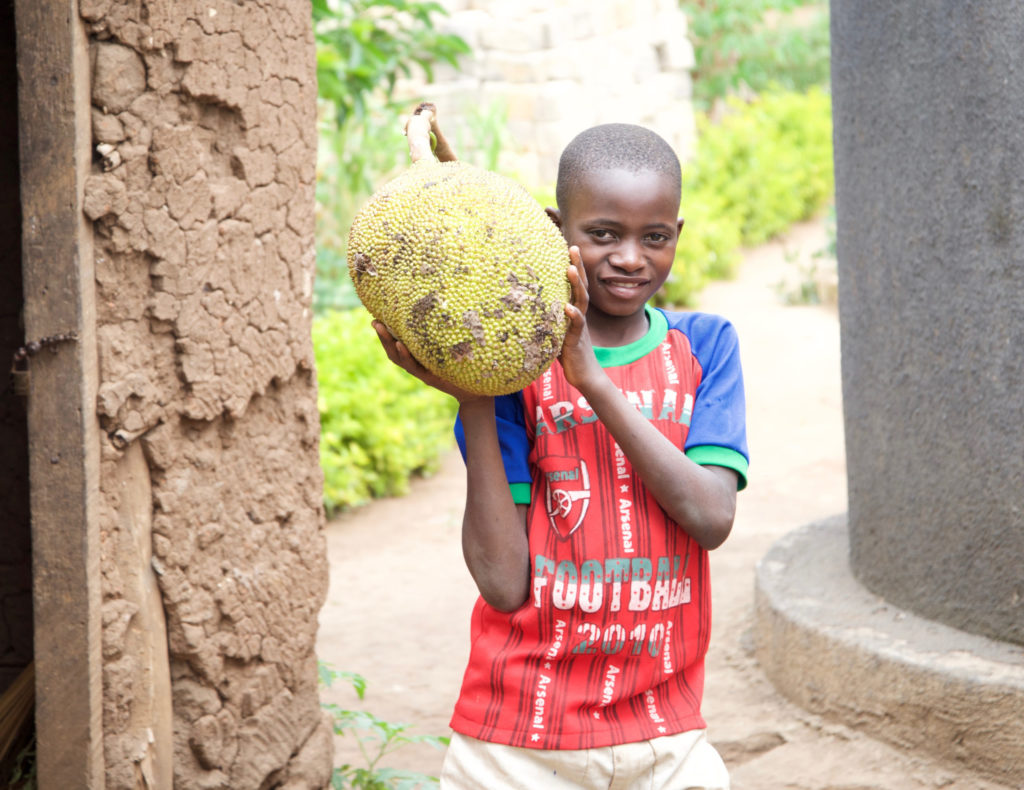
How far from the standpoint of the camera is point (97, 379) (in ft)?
6.41

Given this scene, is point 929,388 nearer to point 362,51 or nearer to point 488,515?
point 488,515

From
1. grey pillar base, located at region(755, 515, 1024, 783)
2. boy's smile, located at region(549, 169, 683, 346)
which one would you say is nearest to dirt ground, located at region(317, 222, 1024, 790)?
grey pillar base, located at region(755, 515, 1024, 783)

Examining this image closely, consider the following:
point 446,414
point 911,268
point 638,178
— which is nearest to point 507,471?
point 638,178

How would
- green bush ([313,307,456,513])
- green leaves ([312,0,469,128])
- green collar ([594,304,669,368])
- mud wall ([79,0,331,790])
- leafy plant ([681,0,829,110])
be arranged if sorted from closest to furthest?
green collar ([594,304,669,368]) < mud wall ([79,0,331,790]) < green leaves ([312,0,469,128]) < green bush ([313,307,456,513]) < leafy plant ([681,0,829,110])

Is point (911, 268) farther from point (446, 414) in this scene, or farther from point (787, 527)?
point (446, 414)

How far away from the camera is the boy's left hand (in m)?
1.36

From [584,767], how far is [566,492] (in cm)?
39

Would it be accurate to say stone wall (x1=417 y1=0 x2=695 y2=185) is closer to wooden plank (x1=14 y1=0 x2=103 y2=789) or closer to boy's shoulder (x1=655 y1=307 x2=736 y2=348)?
wooden plank (x1=14 y1=0 x2=103 y2=789)

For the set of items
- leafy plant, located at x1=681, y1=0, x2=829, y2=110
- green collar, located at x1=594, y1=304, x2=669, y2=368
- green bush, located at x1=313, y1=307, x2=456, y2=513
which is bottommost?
green bush, located at x1=313, y1=307, x2=456, y2=513

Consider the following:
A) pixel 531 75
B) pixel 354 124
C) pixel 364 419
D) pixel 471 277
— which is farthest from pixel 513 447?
pixel 531 75

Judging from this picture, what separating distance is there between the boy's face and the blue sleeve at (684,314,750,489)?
0.55 feet

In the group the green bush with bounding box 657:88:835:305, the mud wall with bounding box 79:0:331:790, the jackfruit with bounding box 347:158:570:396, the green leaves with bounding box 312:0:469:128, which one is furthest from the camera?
the green bush with bounding box 657:88:835:305

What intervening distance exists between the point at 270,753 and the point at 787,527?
3.15m

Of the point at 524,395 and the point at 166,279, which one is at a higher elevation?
the point at 166,279
